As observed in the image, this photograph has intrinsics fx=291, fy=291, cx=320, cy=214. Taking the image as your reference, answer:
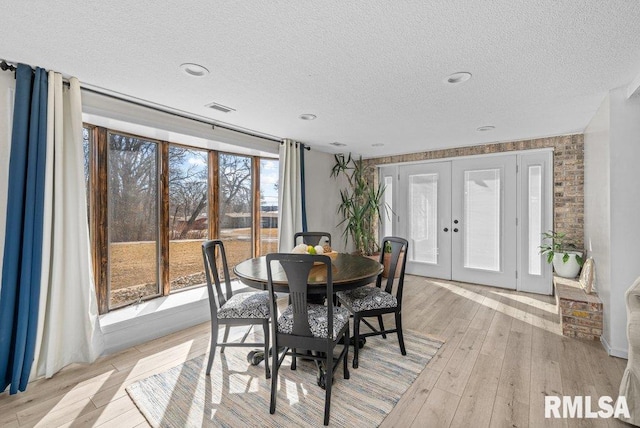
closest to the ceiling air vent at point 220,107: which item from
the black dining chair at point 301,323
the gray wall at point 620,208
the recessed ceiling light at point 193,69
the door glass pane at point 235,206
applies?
the recessed ceiling light at point 193,69

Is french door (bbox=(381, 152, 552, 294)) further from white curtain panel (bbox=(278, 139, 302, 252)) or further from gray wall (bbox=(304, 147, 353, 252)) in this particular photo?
white curtain panel (bbox=(278, 139, 302, 252))

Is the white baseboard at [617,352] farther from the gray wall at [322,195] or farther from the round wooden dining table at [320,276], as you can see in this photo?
the gray wall at [322,195]

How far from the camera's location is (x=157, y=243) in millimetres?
3359

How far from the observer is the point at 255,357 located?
7.99ft

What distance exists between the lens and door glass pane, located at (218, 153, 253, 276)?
13.2 ft

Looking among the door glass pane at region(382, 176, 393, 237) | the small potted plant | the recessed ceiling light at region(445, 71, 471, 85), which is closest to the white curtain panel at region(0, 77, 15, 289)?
the recessed ceiling light at region(445, 71, 471, 85)

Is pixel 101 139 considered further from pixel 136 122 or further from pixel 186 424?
pixel 186 424

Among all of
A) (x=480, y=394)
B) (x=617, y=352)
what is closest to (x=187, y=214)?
(x=480, y=394)

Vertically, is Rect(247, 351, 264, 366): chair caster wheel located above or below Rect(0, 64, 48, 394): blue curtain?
below

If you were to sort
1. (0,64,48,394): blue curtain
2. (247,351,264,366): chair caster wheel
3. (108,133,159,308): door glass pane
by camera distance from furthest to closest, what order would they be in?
(108,133,159,308): door glass pane → (247,351,264,366): chair caster wheel → (0,64,48,394): blue curtain

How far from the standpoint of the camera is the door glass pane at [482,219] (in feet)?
15.1

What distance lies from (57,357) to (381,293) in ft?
8.71

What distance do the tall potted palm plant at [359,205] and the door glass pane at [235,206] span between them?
5.71ft

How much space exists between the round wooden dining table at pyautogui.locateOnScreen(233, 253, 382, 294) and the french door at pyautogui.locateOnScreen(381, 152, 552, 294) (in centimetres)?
292
